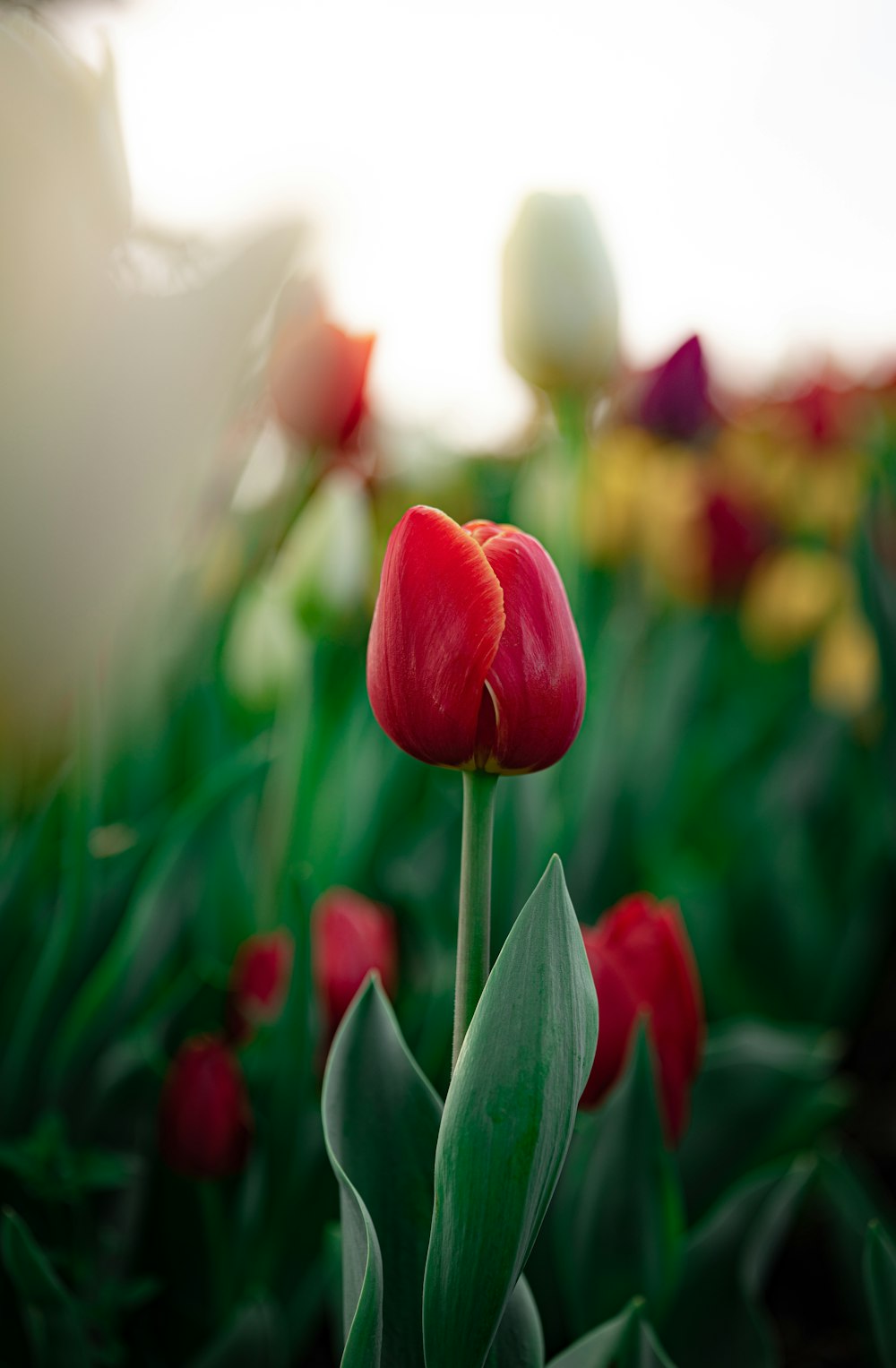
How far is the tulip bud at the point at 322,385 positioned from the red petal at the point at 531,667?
452mm

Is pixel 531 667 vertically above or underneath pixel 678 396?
underneath

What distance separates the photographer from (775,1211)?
46cm

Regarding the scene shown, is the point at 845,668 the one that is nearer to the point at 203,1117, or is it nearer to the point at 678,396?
the point at 678,396

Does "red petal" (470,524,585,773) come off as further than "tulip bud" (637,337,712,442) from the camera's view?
No

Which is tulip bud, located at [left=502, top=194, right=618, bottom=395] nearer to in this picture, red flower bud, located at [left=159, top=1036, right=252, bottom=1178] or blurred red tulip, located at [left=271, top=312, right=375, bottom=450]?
blurred red tulip, located at [left=271, top=312, right=375, bottom=450]

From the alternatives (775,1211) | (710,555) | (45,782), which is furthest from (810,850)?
(45,782)

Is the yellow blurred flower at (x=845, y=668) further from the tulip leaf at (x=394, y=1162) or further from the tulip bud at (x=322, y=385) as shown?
the tulip leaf at (x=394, y=1162)

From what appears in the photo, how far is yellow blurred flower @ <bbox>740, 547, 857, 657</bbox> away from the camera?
1.11 metres

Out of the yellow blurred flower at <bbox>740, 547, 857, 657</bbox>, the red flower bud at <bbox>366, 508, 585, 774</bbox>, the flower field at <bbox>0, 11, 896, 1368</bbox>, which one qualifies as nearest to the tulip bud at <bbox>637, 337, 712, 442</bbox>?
the flower field at <bbox>0, 11, 896, 1368</bbox>

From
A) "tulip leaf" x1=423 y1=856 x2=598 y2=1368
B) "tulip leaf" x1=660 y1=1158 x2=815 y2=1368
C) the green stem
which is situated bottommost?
"tulip leaf" x1=660 y1=1158 x2=815 y2=1368

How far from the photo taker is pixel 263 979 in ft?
1.71

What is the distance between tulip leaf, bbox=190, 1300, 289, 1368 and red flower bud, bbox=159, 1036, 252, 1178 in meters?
0.06

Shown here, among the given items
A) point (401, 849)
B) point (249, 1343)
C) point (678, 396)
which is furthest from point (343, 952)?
point (678, 396)

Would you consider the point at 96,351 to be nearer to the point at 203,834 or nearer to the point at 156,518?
the point at 156,518
